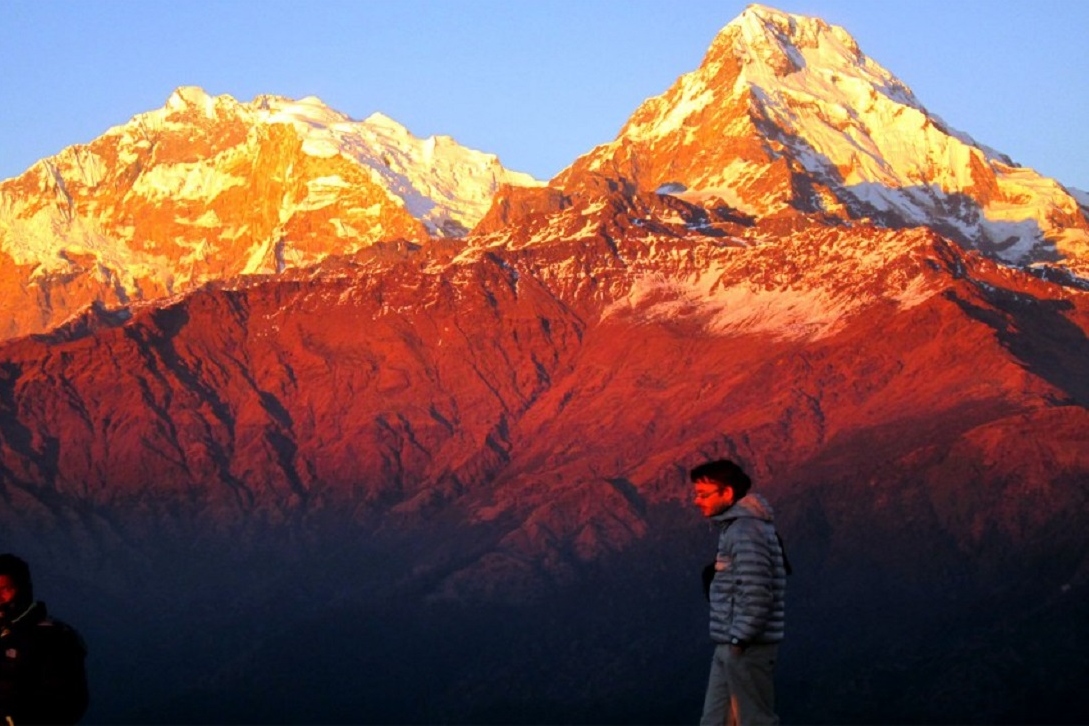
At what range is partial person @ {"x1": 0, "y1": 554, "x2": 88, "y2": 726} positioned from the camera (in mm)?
25438

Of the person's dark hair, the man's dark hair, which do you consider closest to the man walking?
the man's dark hair

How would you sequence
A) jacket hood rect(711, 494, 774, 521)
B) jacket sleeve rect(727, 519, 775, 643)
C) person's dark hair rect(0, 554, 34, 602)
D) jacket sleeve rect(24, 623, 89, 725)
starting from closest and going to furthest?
jacket sleeve rect(24, 623, 89, 725) → person's dark hair rect(0, 554, 34, 602) → jacket sleeve rect(727, 519, 775, 643) → jacket hood rect(711, 494, 774, 521)

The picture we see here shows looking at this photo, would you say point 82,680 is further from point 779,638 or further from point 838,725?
point 838,725

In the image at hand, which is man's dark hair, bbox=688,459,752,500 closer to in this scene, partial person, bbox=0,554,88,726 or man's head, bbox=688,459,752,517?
man's head, bbox=688,459,752,517

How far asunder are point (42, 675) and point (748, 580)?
7866 mm

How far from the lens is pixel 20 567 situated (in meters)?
25.8

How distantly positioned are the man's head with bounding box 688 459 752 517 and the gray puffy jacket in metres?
0.20

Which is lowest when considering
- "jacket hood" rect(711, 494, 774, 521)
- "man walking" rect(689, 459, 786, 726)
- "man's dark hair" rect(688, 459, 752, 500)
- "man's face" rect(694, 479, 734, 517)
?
"man walking" rect(689, 459, 786, 726)

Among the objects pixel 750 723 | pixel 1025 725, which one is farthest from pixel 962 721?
pixel 750 723

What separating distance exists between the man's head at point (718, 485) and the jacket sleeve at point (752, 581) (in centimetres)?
51

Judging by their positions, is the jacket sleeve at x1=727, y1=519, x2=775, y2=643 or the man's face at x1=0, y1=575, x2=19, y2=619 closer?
the man's face at x1=0, y1=575, x2=19, y2=619

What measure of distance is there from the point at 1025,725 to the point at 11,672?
577ft

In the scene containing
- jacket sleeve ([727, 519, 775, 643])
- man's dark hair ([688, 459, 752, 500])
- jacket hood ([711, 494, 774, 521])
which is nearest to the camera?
jacket sleeve ([727, 519, 775, 643])

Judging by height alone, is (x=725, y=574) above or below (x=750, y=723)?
above
